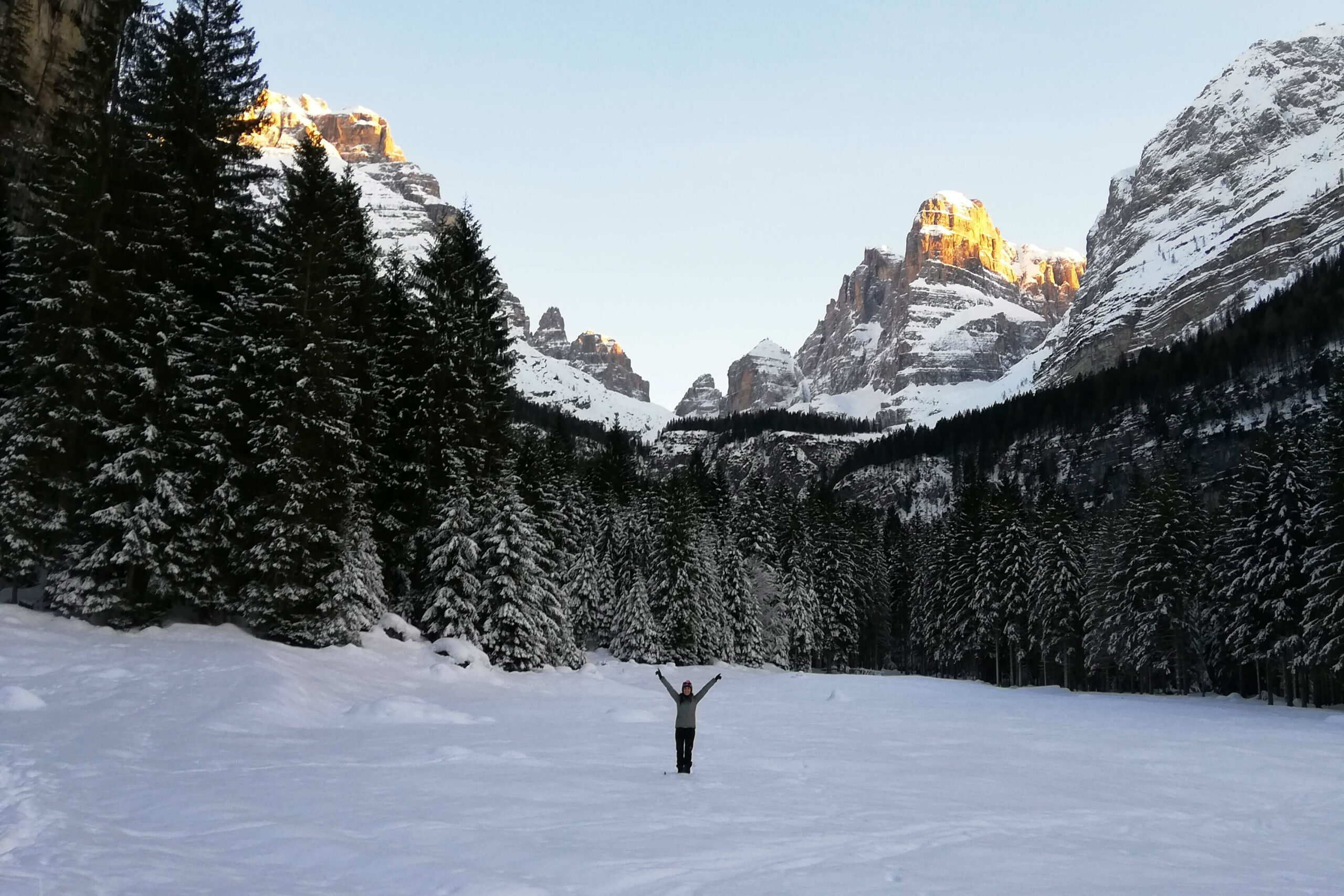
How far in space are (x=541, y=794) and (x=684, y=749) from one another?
3.45m

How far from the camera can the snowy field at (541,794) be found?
346 inches

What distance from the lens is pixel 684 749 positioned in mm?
15875

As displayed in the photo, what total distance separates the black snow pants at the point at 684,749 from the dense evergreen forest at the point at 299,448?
50.5ft

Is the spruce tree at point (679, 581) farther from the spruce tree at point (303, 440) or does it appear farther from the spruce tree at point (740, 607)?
the spruce tree at point (303, 440)

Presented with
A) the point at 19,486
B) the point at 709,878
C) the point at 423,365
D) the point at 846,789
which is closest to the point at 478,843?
the point at 709,878

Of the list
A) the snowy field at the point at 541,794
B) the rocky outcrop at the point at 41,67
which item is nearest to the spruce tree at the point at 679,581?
the snowy field at the point at 541,794

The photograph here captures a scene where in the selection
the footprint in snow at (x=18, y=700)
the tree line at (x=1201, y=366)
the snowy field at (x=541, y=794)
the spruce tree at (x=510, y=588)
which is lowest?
the snowy field at (x=541, y=794)

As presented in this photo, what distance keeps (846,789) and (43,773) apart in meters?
12.0

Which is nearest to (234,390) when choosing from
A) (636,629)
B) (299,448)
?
(299,448)

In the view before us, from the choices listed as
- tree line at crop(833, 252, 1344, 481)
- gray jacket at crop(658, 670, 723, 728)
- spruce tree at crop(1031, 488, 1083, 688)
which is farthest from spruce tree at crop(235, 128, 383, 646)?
tree line at crop(833, 252, 1344, 481)

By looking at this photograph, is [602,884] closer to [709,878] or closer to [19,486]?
[709,878]

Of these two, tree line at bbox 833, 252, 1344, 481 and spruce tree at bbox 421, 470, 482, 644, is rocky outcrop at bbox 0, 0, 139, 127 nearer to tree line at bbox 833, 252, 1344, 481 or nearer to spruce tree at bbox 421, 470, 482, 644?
spruce tree at bbox 421, 470, 482, 644

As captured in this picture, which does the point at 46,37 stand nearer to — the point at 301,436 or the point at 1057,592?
the point at 301,436

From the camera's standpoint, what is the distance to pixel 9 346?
87.7 ft
